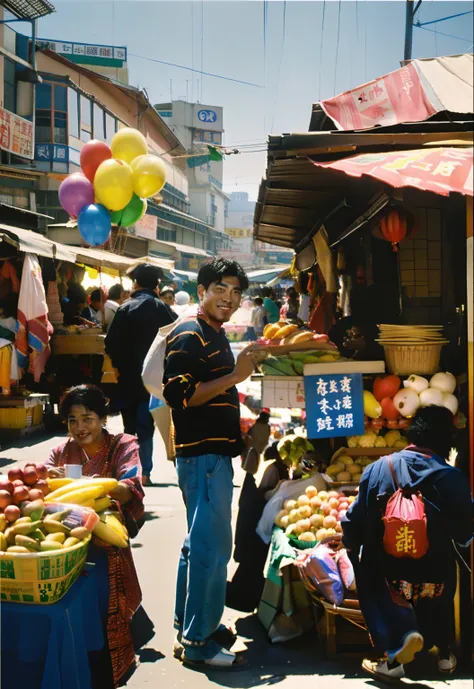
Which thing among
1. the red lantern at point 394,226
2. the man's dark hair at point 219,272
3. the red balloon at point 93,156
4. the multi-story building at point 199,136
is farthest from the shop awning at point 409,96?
the multi-story building at point 199,136

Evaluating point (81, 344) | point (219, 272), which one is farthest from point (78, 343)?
point (219, 272)

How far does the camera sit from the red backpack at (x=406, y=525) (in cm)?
314

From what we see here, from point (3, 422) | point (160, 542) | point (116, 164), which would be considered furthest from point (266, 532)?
point (3, 422)

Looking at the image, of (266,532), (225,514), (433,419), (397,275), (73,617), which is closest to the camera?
(73,617)

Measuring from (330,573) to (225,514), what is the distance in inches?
26.7

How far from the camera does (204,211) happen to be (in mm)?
69938

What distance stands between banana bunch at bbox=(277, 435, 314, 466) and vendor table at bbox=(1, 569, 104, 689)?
8.84 ft

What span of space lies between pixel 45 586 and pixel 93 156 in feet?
20.8

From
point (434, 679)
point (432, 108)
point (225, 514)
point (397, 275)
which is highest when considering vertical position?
point (432, 108)

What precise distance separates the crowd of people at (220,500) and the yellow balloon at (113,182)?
446 cm

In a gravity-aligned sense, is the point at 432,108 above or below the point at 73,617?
above

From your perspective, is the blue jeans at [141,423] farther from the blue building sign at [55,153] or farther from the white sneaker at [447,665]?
the blue building sign at [55,153]

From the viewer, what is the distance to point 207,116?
2692 inches

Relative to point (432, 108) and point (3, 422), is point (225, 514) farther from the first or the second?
point (3, 422)
